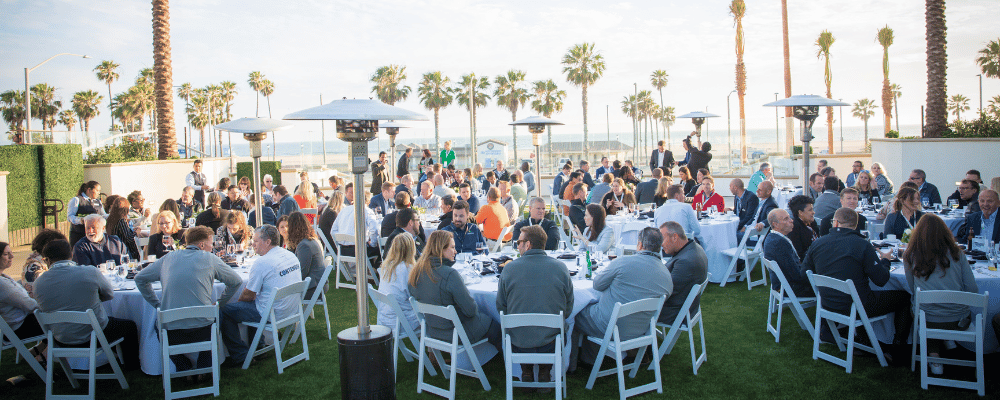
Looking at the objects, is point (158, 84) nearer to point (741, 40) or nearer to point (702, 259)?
point (702, 259)

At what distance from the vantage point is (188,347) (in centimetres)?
471

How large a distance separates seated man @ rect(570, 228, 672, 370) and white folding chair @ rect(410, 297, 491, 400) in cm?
94

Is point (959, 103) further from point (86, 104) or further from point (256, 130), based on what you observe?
point (86, 104)

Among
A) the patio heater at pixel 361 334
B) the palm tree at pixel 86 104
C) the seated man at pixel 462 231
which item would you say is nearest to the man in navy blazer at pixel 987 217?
the seated man at pixel 462 231

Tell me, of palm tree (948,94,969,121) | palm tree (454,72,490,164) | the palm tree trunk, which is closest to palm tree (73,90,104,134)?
palm tree (454,72,490,164)

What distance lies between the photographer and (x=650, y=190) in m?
10.9

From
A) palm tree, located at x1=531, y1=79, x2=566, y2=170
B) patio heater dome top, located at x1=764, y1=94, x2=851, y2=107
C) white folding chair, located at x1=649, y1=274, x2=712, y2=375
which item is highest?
palm tree, located at x1=531, y1=79, x2=566, y2=170

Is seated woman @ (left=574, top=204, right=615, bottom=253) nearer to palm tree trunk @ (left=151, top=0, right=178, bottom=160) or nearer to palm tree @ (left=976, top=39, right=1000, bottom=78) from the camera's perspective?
A: palm tree trunk @ (left=151, top=0, right=178, bottom=160)

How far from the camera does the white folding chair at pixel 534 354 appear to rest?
13.7 feet

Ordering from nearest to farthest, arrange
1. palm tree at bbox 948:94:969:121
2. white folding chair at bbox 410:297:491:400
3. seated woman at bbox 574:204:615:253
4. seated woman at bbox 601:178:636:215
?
white folding chair at bbox 410:297:491:400 < seated woman at bbox 574:204:615:253 < seated woman at bbox 601:178:636:215 < palm tree at bbox 948:94:969:121

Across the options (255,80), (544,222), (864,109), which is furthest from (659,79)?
(544,222)

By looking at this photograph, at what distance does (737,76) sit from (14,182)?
32851mm

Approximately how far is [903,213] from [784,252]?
8.04 feet

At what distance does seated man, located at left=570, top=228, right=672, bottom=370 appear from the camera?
4570 millimetres
